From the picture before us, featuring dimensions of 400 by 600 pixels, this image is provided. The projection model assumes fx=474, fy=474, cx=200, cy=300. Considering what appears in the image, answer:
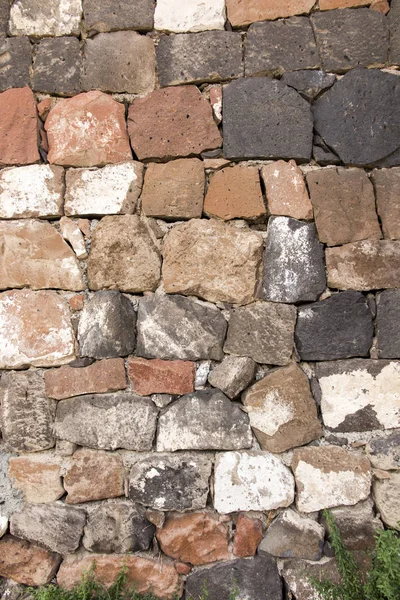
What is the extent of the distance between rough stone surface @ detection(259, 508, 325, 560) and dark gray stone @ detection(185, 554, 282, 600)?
7 centimetres

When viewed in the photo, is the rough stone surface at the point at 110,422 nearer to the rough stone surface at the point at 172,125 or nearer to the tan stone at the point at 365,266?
the tan stone at the point at 365,266

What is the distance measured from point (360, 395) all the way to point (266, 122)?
138 centimetres

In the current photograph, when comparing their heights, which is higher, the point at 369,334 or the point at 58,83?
the point at 58,83

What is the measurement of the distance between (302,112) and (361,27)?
51cm

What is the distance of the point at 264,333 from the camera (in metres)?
2.22

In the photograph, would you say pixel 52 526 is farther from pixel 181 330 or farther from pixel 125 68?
pixel 125 68

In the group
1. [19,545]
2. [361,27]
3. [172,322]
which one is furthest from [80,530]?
[361,27]

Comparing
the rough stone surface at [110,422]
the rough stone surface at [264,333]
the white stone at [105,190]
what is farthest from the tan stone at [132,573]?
the white stone at [105,190]

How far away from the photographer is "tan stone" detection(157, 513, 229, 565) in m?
2.17

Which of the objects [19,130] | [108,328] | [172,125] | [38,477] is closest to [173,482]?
[38,477]

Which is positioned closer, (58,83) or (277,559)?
(277,559)

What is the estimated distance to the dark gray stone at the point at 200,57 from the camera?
2375 millimetres

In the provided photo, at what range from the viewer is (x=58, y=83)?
2463 millimetres

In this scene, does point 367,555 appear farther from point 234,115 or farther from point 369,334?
point 234,115
